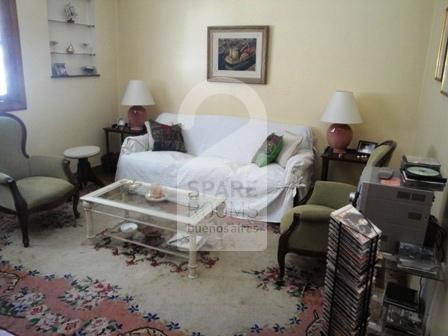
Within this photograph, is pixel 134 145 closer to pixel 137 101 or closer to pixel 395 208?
pixel 137 101

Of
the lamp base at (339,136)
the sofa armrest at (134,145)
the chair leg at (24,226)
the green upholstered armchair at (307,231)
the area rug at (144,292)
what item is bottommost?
the area rug at (144,292)

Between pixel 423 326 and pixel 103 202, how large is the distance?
2.30 meters

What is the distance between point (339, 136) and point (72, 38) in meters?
3.22

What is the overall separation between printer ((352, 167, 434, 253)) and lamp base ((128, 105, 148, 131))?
3.25 metres


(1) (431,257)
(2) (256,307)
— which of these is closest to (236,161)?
→ (2) (256,307)

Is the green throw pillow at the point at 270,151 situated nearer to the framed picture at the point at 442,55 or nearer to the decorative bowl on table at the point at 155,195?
the decorative bowl on table at the point at 155,195

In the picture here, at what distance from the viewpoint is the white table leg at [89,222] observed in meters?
2.99

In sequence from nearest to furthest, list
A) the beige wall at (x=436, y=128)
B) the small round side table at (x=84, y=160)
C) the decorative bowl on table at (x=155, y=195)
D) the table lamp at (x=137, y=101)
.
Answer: the beige wall at (x=436, y=128) < the decorative bowl on table at (x=155, y=195) < the small round side table at (x=84, y=160) < the table lamp at (x=137, y=101)

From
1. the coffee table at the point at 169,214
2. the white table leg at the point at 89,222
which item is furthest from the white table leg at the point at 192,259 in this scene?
the white table leg at the point at 89,222

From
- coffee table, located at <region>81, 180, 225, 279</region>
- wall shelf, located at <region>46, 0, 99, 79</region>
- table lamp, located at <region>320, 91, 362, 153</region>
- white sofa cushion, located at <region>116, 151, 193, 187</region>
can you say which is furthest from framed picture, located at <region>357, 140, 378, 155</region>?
wall shelf, located at <region>46, 0, 99, 79</region>

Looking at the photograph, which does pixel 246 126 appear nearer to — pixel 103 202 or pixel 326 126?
pixel 326 126

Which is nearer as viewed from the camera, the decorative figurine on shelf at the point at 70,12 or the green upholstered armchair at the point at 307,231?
the green upholstered armchair at the point at 307,231

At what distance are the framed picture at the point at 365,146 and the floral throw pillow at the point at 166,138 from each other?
193 centimetres

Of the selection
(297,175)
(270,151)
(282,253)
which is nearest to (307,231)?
(282,253)
